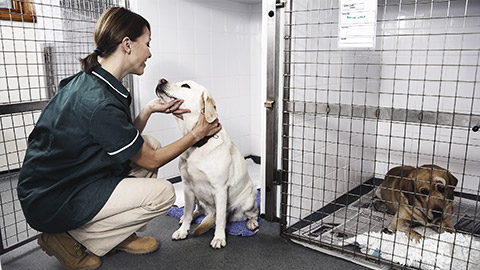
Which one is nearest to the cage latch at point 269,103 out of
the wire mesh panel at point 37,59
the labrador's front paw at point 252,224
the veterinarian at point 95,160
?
the veterinarian at point 95,160

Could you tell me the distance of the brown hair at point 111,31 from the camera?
5.78ft

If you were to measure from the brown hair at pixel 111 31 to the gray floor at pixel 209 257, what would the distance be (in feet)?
3.43

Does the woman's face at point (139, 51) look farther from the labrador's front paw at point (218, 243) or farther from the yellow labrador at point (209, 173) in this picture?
the labrador's front paw at point (218, 243)

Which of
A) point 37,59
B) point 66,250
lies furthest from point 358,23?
point 37,59

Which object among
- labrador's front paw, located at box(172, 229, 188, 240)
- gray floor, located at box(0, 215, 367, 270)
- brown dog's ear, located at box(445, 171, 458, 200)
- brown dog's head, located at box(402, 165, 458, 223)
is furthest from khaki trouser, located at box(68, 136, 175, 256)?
brown dog's ear, located at box(445, 171, 458, 200)

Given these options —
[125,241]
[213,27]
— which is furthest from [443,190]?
[213,27]

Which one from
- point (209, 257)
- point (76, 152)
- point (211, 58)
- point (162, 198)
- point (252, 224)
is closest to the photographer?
point (76, 152)

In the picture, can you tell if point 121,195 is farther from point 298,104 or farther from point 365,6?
point 365,6

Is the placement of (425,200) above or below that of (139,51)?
below

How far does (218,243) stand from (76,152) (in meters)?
0.93

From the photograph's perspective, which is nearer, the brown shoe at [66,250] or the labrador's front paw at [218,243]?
the brown shoe at [66,250]

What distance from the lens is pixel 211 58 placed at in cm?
352

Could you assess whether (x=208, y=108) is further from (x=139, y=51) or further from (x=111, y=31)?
(x=111, y=31)

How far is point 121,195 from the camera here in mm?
1820
